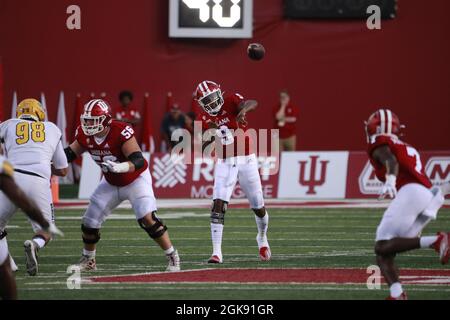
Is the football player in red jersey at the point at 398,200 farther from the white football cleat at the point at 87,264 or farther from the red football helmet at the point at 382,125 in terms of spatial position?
the white football cleat at the point at 87,264

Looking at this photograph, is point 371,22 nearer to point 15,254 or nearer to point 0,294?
point 15,254

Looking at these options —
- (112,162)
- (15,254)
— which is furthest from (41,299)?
(15,254)

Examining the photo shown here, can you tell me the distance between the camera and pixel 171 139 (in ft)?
72.4

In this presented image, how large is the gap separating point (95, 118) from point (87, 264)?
1396mm

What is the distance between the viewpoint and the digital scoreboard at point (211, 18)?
2183cm

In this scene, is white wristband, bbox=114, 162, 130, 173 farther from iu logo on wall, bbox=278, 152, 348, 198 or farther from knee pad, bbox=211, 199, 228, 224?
iu logo on wall, bbox=278, 152, 348, 198

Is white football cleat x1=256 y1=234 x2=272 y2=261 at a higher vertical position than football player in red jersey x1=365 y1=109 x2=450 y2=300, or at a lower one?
lower

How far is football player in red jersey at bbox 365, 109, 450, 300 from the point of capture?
904 centimetres

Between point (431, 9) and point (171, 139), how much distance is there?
6354 mm

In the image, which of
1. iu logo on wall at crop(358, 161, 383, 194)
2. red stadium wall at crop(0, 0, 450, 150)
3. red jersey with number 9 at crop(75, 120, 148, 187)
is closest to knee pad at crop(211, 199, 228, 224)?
red jersey with number 9 at crop(75, 120, 148, 187)

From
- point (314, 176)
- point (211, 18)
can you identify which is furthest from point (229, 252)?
point (211, 18)

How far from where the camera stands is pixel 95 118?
11.1 m

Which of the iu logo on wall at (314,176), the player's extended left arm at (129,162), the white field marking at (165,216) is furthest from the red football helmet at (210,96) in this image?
the iu logo on wall at (314,176)

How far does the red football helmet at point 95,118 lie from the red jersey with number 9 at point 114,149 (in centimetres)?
9
